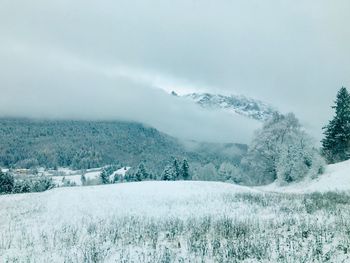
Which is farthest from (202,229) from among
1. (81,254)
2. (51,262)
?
(51,262)

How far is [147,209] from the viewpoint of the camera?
961 inches

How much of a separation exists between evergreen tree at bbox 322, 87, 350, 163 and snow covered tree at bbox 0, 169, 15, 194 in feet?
203

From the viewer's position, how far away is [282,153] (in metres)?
58.8

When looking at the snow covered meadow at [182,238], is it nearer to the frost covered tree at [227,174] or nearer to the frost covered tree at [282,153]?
the frost covered tree at [282,153]

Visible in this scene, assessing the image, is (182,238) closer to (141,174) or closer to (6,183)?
(6,183)

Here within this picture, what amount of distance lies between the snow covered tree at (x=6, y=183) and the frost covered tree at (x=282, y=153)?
47.6 metres

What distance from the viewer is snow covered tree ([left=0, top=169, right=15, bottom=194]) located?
2977 inches

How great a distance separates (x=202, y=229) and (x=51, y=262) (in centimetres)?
619

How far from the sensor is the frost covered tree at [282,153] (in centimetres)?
5447

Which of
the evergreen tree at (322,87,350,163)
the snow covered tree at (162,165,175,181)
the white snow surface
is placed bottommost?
the snow covered tree at (162,165,175,181)

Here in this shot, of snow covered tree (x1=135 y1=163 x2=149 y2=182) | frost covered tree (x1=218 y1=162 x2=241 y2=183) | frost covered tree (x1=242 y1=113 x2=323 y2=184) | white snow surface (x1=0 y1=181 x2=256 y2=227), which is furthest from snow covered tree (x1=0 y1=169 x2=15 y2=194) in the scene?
frost covered tree (x1=218 y1=162 x2=241 y2=183)

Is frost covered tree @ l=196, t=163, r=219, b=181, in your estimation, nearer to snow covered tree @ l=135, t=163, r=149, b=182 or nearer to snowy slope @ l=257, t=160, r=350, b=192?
snow covered tree @ l=135, t=163, r=149, b=182

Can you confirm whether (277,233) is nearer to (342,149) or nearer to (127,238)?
(127,238)

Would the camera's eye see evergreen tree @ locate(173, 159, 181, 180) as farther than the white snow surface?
Yes
